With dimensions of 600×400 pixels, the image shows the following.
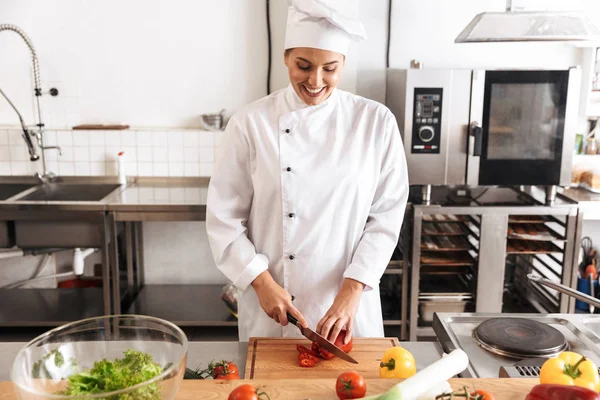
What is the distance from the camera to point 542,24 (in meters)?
2.02

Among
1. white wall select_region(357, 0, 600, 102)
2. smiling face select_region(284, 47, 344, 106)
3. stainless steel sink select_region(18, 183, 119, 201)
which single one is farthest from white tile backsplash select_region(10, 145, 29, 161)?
smiling face select_region(284, 47, 344, 106)

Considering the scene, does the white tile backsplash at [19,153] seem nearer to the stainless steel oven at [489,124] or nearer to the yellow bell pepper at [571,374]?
the stainless steel oven at [489,124]

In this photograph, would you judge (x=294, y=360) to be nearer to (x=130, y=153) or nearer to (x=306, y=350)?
(x=306, y=350)

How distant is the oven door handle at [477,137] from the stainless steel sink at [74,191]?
2.03 meters

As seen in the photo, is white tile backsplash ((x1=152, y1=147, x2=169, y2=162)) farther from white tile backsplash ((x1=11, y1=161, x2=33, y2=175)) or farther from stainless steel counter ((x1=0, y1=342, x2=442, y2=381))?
stainless steel counter ((x1=0, y1=342, x2=442, y2=381))

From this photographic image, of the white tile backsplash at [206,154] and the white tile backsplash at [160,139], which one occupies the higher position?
the white tile backsplash at [160,139]

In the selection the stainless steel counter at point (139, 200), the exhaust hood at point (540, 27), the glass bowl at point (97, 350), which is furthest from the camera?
the stainless steel counter at point (139, 200)

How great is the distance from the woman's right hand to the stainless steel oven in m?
1.57

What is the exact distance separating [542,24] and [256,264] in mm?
1274

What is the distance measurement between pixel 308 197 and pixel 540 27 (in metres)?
1.01

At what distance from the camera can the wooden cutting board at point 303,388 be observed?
113 centimetres

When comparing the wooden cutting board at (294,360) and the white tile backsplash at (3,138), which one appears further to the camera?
the white tile backsplash at (3,138)

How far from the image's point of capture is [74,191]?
3514mm

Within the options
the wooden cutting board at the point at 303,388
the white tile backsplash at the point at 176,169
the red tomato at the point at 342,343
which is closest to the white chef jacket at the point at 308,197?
the red tomato at the point at 342,343
